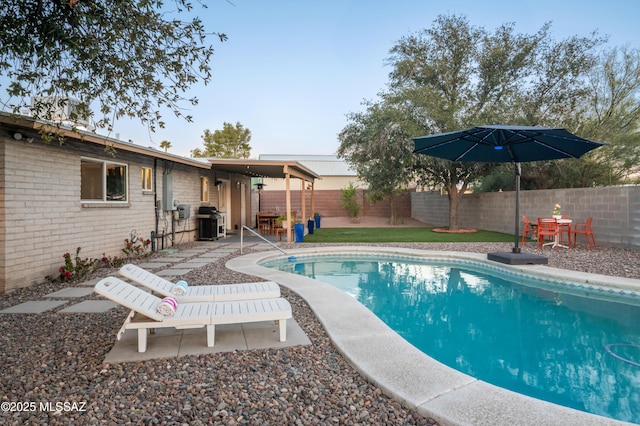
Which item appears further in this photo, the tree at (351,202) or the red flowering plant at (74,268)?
the tree at (351,202)

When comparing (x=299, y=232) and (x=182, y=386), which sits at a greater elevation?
(x=299, y=232)

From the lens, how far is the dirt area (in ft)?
64.3

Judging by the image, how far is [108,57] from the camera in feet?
12.0

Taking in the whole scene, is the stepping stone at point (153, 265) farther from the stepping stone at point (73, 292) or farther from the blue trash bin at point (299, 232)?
the blue trash bin at point (299, 232)

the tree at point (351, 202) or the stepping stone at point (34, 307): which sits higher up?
the tree at point (351, 202)

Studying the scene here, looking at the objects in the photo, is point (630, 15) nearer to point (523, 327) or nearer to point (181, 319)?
point (523, 327)

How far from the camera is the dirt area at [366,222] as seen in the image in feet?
64.3

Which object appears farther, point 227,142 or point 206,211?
point 227,142

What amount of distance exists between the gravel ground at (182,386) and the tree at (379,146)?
432 inches

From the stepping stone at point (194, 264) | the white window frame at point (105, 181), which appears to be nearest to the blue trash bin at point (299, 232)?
the stepping stone at point (194, 264)

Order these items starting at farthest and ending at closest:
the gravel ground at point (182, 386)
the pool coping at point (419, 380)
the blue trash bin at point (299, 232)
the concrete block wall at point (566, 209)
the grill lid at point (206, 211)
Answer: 1. the grill lid at point (206, 211)
2. the blue trash bin at point (299, 232)
3. the concrete block wall at point (566, 209)
4. the gravel ground at point (182, 386)
5. the pool coping at point (419, 380)

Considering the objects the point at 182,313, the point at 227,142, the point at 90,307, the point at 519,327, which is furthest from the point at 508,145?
the point at 227,142

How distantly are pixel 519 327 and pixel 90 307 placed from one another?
5.47m

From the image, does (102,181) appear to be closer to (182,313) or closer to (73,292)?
(73,292)
